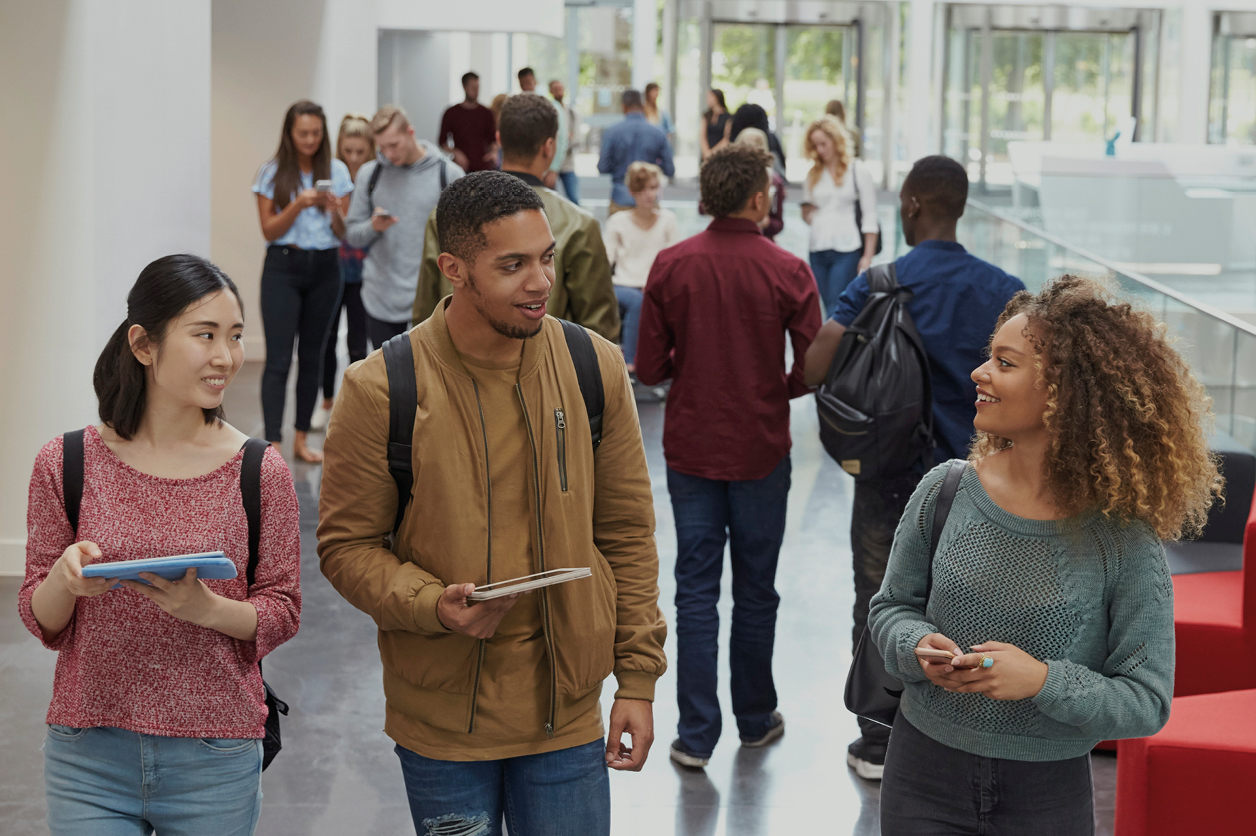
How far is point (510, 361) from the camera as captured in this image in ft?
7.55

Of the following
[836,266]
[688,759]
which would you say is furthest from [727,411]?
[836,266]

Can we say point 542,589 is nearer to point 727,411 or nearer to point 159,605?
point 159,605

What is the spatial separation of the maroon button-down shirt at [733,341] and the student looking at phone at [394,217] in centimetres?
318

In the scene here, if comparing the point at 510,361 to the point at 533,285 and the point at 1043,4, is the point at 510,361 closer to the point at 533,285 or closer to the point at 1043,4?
the point at 533,285

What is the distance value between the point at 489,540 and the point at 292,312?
18.4 feet

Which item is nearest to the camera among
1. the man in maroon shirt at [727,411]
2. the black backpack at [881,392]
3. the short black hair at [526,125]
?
the black backpack at [881,392]

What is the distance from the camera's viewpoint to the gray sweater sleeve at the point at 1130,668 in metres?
2.11

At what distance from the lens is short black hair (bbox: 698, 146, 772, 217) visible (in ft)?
13.9

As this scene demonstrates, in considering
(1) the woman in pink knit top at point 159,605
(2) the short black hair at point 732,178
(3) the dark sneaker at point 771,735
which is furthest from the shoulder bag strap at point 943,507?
(3) the dark sneaker at point 771,735

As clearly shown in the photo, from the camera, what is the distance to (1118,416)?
7.14 feet

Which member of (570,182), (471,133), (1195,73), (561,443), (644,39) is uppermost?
(644,39)

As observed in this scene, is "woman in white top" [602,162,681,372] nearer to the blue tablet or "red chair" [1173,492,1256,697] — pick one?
"red chair" [1173,492,1256,697]

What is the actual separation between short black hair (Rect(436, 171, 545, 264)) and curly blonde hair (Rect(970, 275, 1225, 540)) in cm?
89

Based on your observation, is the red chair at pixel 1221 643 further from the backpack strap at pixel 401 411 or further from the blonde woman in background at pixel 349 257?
the blonde woman in background at pixel 349 257
